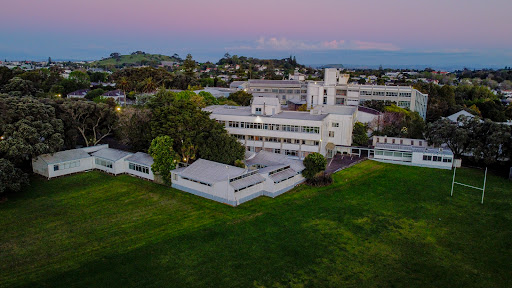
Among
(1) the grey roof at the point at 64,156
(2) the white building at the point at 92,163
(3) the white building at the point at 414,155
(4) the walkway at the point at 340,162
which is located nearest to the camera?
(2) the white building at the point at 92,163

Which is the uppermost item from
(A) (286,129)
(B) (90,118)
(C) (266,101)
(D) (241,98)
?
(C) (266,101)

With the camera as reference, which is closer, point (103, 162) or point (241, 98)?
point (103, 162)

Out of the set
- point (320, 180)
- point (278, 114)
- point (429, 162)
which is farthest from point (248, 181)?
point (429, 162)

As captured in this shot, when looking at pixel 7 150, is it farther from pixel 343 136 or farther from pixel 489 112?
pixel 489 112

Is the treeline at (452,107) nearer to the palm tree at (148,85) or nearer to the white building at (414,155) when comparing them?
the white building at (414,155)

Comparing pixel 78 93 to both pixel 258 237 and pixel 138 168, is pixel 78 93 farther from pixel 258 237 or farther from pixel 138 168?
pixel 258 237

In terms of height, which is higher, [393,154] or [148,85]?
[148,85]

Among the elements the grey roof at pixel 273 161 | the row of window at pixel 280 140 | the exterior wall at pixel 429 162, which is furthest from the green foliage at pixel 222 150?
the exterior wall at pixel 429 162

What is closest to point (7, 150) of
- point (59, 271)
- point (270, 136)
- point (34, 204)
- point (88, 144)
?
point (34, 204)
